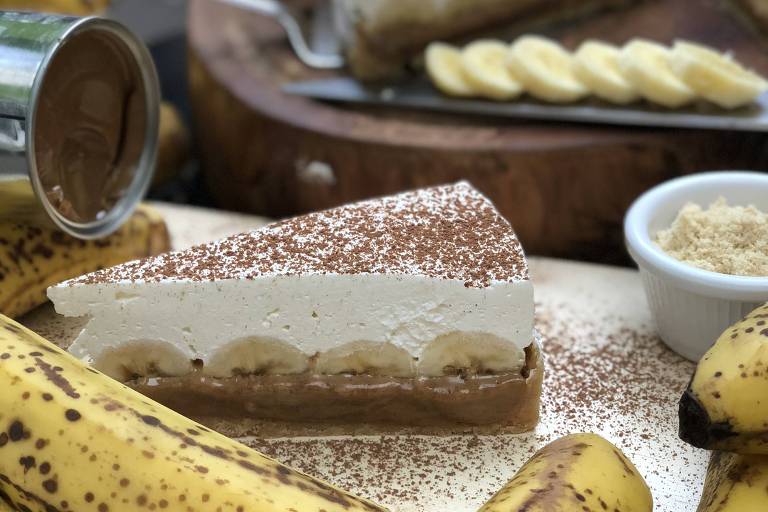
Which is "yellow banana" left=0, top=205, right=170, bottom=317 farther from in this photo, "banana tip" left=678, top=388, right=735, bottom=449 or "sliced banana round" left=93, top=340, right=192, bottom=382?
"banana tip" left=678, top=388, right=735, bottom=449

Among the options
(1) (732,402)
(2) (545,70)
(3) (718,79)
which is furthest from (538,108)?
(1) (732,402)

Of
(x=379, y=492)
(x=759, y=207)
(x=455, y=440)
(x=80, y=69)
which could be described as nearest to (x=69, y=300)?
(x=80, y=69)

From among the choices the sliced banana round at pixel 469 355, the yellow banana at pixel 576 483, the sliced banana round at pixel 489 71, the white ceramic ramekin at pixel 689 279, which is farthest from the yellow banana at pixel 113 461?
the sliced banana round at pixel 489 71

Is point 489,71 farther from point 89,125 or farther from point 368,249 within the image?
point 89,125

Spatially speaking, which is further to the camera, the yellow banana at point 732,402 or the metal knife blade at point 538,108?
the metal knife blade at point 538,108

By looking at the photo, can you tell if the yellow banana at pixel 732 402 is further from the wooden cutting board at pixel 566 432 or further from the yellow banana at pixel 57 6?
the yellow banana at pixel 57 6

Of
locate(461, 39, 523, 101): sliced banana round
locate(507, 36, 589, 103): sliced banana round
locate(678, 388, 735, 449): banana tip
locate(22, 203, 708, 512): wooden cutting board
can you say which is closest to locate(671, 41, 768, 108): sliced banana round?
locate(507, 36, 589, 103): sliced banana round
